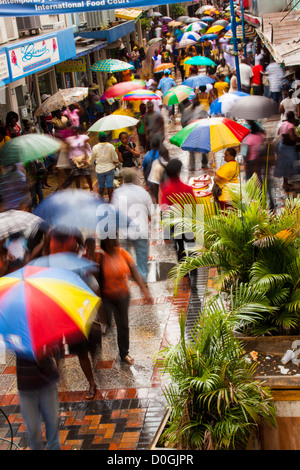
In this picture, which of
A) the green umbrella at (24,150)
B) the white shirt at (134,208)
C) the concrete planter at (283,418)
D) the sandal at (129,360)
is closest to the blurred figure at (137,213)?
the white shirt at (134,208)

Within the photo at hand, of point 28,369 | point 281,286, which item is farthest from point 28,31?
point 28,369

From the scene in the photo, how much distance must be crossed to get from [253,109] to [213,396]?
6.93m

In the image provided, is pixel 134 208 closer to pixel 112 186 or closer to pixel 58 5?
pixel 58 5

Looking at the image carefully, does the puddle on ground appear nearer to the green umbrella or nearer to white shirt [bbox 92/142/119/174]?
the green umbrella

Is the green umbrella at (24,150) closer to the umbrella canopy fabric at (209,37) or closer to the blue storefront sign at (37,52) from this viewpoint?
the blue storefront sign at (37,52)

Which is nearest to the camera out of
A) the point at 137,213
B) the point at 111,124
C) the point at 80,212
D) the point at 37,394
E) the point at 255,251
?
the point at 37,394

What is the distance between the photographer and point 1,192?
32.6ft

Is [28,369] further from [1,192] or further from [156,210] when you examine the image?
[156,210]

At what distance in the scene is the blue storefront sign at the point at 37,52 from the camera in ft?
47.0

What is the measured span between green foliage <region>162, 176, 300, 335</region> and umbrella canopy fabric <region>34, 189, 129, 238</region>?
0.85 meters

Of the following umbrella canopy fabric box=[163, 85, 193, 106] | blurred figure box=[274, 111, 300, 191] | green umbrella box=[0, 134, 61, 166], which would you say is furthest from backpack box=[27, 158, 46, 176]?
umbrella canopy fabric box=[163, 85, 193, 106]

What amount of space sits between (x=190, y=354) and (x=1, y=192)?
5315 mm

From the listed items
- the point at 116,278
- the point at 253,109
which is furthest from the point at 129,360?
the point at 253,109

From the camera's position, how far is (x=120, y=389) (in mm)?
6977
